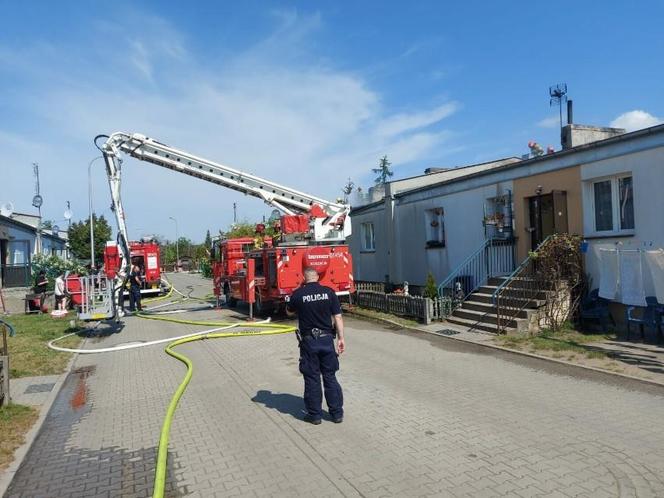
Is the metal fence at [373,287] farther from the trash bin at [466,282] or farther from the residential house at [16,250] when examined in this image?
the residential house at [16,250]

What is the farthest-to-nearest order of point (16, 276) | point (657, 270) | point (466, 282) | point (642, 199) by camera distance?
point (16, 276) < point (466, 282) < point (642, 199) < point (657, 270)

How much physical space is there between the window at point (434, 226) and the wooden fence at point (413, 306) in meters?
2.88

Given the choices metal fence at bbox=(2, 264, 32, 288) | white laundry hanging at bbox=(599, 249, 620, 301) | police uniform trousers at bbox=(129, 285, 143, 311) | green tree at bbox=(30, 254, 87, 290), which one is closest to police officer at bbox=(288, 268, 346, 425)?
white laundry hanging at bbox=(599, 249, 620, 301)

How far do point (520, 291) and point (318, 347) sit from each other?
7318mm

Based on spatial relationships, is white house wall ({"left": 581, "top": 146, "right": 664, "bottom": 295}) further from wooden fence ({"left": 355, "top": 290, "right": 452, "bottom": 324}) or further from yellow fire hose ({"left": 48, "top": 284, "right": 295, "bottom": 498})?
yellow fire hose ({"left": 48, "top": 284, "right": 295, "bottom": 498})

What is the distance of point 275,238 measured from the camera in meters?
17.0

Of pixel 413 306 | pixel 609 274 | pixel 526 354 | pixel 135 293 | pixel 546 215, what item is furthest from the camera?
pixel 135 293

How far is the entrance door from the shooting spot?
477 inches

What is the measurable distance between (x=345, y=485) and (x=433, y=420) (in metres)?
1.86

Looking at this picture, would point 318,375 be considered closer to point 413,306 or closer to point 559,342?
point 559,342

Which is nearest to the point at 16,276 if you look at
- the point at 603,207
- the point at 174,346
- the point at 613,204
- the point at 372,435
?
the point at 174,346

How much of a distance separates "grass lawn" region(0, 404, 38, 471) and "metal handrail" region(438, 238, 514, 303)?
9.73 m

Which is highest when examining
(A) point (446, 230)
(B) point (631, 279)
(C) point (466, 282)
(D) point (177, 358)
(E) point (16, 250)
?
(E) point (16, 250)

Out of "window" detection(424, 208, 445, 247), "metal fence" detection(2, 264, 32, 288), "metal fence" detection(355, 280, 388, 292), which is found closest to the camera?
"window" detection(424, 208, 445, 247)
